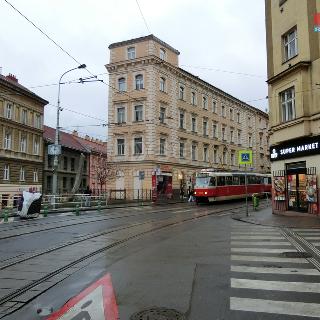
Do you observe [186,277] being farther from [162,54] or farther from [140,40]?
[162,54]

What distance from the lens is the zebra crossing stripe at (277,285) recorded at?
22.9 ft

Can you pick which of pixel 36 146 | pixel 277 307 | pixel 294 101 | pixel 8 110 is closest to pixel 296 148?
pixel 294 101

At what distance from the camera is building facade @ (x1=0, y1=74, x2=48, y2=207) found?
46.8 m

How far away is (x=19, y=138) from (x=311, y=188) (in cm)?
3758

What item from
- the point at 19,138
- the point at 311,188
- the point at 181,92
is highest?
the point at 181,92

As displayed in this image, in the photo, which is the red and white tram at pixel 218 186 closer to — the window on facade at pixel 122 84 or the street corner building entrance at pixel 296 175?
the street corner building entrance at pixel 296 175

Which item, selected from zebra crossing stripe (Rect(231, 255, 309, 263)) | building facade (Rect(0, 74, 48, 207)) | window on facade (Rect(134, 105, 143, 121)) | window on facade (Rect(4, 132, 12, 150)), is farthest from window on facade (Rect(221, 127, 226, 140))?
zebra crossing stripe (Rect(231, 255, 309, 263))

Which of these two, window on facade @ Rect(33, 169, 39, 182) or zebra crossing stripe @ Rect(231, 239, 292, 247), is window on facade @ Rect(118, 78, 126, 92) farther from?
zebra crossing stripe @ Rect(231, 239, 292, 247)

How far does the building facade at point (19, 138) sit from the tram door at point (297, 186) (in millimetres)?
28479

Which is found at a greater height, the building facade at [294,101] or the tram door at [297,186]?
the building facade at [294,101]

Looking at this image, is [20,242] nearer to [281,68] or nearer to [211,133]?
[281,68]

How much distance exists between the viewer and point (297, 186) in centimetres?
2266

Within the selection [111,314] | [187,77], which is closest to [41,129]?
[187,77]

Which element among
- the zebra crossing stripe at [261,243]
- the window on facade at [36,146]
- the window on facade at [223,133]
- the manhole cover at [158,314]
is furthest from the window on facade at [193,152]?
the manhole cover at [158,314]
